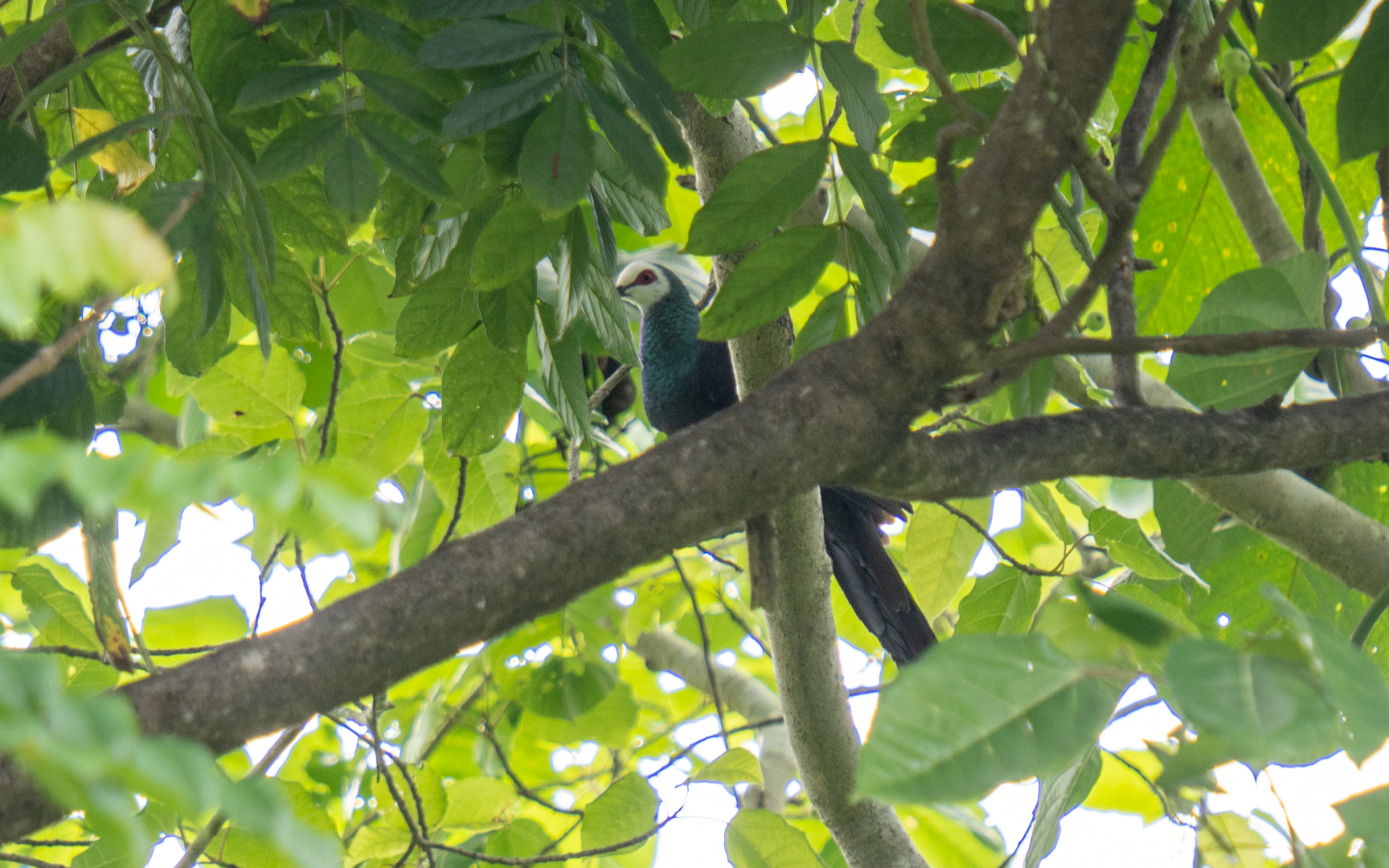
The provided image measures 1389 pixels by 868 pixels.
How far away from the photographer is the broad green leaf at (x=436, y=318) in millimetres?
1254

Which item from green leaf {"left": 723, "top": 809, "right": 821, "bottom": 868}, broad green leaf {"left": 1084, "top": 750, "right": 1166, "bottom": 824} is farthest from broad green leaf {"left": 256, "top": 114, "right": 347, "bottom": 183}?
broad green leaf {"left": 1084, "top": 750, "right": 1166, "bottom": 824}

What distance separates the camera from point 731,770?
1847 millimetres

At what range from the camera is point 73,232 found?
1.37 feet

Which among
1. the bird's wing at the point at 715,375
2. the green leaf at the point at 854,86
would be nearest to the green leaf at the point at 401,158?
the green leaf at the point at 854,86

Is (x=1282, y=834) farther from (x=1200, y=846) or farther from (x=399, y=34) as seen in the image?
(x=399, y=34)

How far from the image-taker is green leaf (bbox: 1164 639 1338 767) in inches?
18.3

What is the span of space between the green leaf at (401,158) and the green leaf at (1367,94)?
884 millimetres

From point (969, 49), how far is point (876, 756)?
859 mm

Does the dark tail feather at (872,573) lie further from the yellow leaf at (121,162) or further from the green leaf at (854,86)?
the yellow leaf at (121,162)

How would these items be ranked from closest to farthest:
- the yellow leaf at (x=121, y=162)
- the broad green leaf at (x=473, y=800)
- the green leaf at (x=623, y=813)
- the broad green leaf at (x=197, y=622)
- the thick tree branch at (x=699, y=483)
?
the thick tree branch at (x=699, y=483) < the yellow leaf at (x=121, y=162) < the green leaf at (x=623, y=813) < the broad green leaf at (x=473, y=800) < the broad green leaf at (x=197, y=622)

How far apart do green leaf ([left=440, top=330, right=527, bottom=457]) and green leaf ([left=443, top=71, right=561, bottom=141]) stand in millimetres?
404

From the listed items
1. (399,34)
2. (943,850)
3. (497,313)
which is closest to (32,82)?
(399,34)

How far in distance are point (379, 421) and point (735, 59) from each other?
1316mm

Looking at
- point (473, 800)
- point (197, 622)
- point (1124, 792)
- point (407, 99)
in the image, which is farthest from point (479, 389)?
point (1124, 792)
